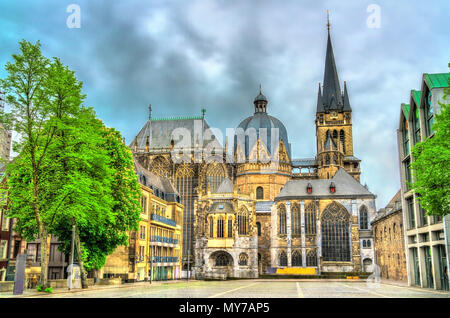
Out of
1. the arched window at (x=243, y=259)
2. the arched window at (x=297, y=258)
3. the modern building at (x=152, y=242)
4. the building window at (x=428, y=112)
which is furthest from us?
the arched window at (x=297, y=258)

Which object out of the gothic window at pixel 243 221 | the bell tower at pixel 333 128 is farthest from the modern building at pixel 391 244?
the bell tower at pixel 333 128

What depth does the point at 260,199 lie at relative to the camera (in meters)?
90.2

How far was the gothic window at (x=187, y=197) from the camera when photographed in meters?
80.1

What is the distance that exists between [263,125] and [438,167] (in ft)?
247

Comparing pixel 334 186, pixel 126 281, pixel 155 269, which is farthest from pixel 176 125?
pixel 126 281

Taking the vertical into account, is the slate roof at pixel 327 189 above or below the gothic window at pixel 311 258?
above

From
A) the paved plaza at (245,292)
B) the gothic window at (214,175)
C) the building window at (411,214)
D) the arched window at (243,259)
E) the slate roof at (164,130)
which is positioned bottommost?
the paved plaza at (245,292)

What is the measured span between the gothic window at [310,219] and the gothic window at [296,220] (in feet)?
4.42

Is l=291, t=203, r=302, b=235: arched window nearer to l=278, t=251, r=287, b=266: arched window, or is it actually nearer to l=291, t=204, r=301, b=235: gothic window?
l=291, t=204, r=301, b=235: gothic window

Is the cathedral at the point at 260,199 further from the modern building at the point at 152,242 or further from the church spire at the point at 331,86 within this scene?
the modern building at the point at 152,242

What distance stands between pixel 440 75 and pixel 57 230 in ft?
105

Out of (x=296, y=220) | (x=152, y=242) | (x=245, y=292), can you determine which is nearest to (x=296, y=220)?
(x=296, y=220)

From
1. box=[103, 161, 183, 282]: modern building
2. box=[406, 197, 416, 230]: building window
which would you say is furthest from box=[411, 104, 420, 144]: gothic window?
Answer: box=[103, 161, 183, 282]: modern building

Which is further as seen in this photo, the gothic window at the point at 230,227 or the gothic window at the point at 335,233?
the gothic window at the point at 335,233
